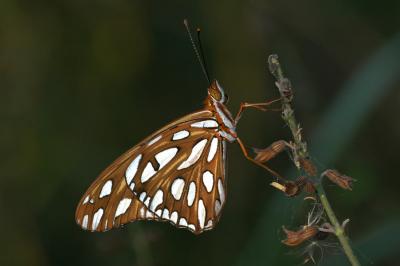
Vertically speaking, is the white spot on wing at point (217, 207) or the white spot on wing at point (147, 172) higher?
the white spot on wing at point (147, 172)

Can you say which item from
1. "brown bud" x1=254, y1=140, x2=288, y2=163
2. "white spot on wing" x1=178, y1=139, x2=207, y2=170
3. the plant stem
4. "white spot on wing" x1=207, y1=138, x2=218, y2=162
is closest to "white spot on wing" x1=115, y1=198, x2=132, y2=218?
"white spot on wing" x1=178, y1=139, x2=207, y2=170

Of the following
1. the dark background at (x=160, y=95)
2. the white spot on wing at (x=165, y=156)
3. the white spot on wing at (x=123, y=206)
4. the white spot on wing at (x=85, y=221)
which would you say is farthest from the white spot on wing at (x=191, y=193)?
the dark background at (x=160, y=95)

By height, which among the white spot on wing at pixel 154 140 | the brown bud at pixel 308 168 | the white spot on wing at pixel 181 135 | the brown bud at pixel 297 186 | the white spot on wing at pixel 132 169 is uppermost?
the white spot on wing at pixel 154 140

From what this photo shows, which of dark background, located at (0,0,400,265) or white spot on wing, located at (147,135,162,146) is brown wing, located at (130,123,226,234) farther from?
dark background, located at (0,0,400,265)

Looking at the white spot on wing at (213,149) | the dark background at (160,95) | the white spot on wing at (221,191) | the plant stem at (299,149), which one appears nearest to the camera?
the plant stem at (299,149)

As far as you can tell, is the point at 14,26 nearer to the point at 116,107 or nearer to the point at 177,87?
the point at 116,107

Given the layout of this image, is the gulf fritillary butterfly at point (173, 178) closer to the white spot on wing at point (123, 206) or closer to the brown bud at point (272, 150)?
the white spot on wing at point (123, 206)

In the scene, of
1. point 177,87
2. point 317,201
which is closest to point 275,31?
point 177,87
